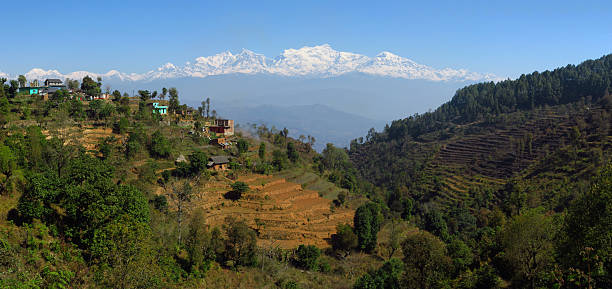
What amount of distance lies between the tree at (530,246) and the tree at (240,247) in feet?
53.1

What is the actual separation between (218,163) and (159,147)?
6688mm

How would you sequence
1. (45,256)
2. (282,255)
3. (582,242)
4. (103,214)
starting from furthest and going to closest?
(282,255)
(103,214)
(45,256)
(582,242)

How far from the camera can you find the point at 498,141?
68562 millimetres

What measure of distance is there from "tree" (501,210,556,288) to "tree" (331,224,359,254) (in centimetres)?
1281

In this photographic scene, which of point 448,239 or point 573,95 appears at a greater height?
point 573,95

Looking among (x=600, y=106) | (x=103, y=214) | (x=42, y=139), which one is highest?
(x=600, y=106)

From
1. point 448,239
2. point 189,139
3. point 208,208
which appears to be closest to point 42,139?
point 208,208

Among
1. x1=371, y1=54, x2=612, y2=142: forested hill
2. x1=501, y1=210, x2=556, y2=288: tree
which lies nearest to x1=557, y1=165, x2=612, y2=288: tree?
x1=501, y1=210, x2=556, y2=288: tree

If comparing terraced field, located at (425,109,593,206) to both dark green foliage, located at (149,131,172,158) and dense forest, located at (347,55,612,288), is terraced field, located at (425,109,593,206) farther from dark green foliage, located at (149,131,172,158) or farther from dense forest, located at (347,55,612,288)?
dark green foliage, located at (149,131,172,158)

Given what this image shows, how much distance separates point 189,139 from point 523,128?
65528mm

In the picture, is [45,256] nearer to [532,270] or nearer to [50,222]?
[50,222]

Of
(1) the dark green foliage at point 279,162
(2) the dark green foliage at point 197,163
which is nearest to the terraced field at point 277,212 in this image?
(2) the dark green foliage at point 197,163

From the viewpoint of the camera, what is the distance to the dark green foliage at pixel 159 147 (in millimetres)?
37906

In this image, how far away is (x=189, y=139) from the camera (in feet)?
154
